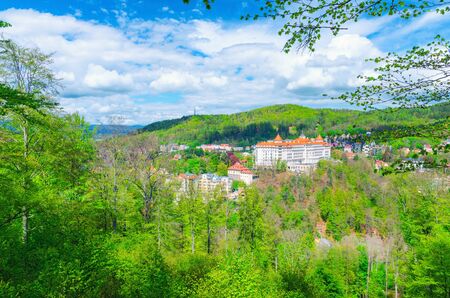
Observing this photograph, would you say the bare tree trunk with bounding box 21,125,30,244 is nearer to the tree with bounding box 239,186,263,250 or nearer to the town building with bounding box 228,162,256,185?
the tree with bounding box 239,186,263,250

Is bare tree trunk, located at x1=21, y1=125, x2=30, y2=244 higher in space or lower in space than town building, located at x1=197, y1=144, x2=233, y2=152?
higher

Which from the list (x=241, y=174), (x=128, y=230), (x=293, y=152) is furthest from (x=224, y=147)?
(x=128, y=230)

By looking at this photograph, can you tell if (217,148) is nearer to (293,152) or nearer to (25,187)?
(293,152)

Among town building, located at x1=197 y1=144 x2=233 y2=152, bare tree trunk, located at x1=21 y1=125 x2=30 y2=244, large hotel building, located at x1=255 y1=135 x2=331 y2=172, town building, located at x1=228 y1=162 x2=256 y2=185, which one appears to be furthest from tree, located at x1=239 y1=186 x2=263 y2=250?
town building, located at x1=197 y1=144 x2=233 y2=152

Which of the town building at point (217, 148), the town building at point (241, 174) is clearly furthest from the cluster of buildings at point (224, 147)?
the town building at point (241, 174)

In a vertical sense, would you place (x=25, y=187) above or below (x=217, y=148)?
above

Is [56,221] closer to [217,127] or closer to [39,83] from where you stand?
[39,83]

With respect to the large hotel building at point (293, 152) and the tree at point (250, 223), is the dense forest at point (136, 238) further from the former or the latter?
the large hotel building at point (293, 152)

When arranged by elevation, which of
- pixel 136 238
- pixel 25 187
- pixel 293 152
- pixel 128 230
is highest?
pixel 25 187

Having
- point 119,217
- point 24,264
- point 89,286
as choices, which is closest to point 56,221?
point 24,264
